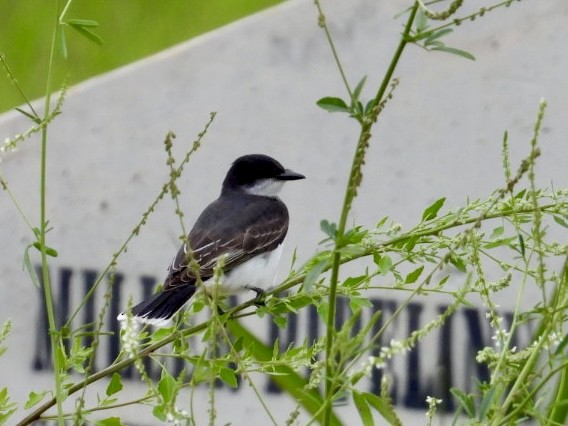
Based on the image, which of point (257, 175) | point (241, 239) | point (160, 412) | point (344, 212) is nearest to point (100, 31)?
point (257, 175)

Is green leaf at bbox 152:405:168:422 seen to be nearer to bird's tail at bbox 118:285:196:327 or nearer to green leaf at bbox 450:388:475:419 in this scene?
green leaf at bbox 450:388:475:419

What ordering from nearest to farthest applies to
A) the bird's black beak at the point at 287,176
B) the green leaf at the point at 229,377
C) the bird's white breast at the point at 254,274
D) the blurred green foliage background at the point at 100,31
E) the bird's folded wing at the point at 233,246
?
the green leaf at the point at 229,377, the bird's folded wing at the point at 233,246, the bird's white breast at the point at 254,274, the bird's black beak at the point at 287,176, the blurred green foliage background at the point at 100,31

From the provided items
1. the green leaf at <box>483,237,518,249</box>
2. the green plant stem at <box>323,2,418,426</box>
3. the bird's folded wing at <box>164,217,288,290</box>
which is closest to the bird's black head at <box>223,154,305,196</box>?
the bird's folded wing at <box>164,217,288,290</box>

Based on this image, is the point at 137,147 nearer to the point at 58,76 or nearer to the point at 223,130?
the point at 223,130

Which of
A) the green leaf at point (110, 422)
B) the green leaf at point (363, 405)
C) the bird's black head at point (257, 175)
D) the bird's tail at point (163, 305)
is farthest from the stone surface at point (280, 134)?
the green leaf at point (363, 405)

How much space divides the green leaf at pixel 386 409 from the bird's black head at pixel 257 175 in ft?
5.10

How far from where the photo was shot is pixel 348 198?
99cm

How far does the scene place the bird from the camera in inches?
83.8

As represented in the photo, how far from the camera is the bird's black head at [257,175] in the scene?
107 inches

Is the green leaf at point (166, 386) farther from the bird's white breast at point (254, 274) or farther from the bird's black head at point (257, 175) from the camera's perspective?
the bird's black head at point (257, 175)

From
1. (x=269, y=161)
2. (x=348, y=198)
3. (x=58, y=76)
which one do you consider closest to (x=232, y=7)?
(x=58, y=76)

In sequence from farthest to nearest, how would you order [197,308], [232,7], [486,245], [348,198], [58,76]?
[232,7] → [58,76] → [197,308] → [486,245] → [348,198]

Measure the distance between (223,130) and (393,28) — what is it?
0.42m

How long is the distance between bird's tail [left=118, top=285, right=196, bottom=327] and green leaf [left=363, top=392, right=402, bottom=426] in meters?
0.88
